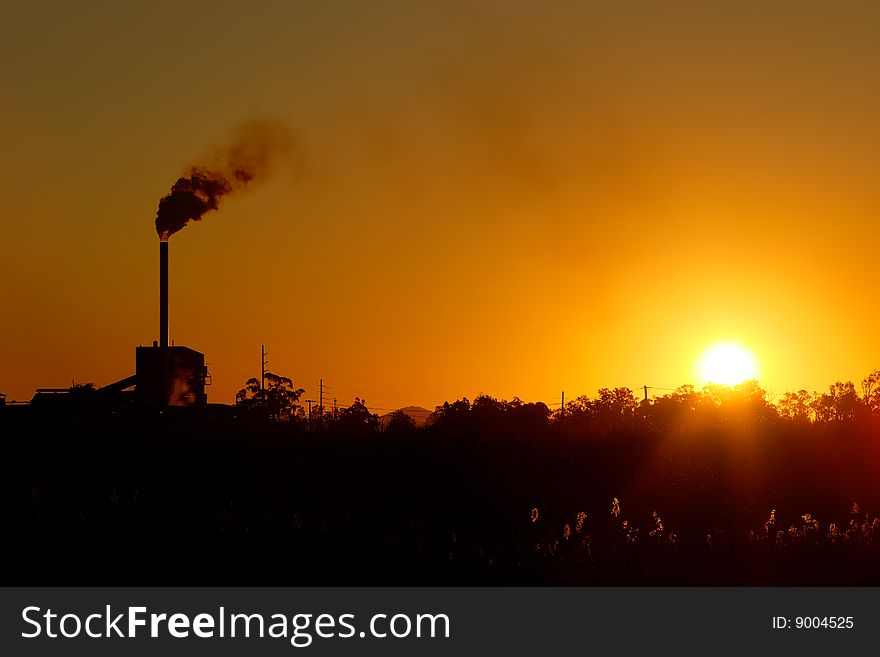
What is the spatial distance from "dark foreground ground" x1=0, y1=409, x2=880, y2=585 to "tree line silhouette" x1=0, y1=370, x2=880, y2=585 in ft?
0.22

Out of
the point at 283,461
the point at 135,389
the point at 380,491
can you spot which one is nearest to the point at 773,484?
the point at 380,491

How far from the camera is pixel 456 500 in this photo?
3788 cm

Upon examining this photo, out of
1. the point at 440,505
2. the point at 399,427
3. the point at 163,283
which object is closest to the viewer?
the point at 440,505

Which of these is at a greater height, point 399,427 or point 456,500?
point 399,427

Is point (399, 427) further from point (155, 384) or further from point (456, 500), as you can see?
point (155, 384)

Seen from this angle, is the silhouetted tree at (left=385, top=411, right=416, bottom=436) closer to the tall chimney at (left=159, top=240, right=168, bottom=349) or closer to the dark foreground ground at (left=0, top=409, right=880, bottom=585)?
Result: the dark foreground ground at (left=0, top=409, right=880, bottom=585)

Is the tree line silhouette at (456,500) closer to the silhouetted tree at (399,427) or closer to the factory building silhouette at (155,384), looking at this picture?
the silhouetted tree at (399,427)

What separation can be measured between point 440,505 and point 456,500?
963mm

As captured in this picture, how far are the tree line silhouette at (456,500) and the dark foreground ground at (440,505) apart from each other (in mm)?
68

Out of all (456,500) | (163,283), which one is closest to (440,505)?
(456,500)

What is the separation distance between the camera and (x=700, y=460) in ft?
138

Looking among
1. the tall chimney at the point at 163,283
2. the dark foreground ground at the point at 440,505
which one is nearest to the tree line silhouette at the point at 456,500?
the dark foreground ground at the point at 440,505

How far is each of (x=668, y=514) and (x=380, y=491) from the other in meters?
8.31
